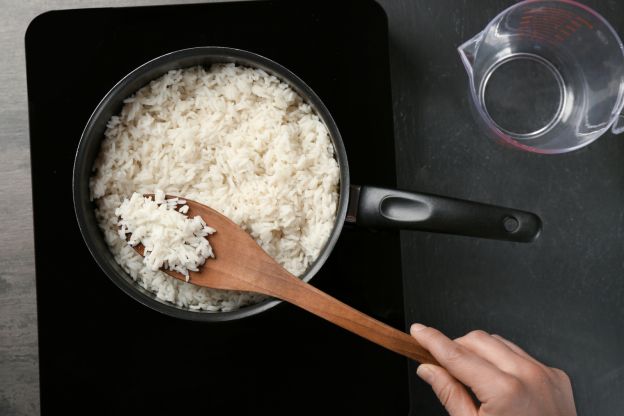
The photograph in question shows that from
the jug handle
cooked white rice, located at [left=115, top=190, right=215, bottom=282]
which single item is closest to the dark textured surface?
the jug handle

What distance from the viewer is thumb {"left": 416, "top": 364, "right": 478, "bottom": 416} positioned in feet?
2.90

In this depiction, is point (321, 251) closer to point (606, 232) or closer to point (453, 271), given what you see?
point (453, 271)

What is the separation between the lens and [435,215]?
2.97 ft

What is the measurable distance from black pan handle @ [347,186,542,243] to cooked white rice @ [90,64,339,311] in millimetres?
69

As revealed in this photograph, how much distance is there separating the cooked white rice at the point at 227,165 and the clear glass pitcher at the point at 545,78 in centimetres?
45

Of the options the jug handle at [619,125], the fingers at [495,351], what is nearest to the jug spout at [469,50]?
the jug handle at [619,125]

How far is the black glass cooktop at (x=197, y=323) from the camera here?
3.52 ft

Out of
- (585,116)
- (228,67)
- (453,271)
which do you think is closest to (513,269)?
(453,271)

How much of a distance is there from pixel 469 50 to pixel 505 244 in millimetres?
415

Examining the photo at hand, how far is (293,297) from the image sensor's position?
90cm

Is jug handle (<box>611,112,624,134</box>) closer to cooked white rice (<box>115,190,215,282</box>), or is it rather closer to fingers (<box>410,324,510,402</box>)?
fingers (<box>410,324,510,402</box>)

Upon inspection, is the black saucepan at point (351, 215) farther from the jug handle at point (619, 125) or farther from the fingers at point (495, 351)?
the jug handle at point (619, 125)

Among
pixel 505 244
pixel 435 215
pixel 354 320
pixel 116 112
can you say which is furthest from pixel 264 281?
pixel 505 244

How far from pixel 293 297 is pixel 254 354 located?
9.5 inches
